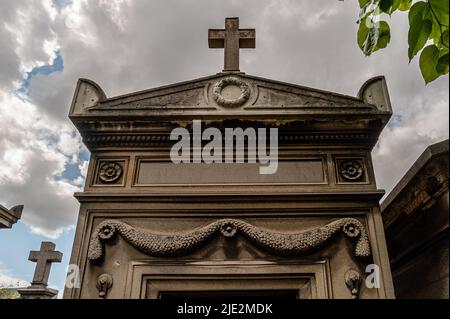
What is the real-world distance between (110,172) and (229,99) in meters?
1.85

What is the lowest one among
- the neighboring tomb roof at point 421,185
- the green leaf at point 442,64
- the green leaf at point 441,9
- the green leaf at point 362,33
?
the green leaf at point 442,64

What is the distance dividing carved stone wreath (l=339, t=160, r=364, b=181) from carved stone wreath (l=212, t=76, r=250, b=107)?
1.55 metres

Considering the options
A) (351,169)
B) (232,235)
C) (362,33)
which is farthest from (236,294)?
(362,33)

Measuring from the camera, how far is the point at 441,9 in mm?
1308

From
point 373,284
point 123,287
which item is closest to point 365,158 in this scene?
point 373,284

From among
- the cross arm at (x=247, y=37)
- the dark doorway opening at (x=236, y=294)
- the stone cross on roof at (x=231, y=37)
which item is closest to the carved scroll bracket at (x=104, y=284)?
the dark doorway opening at (x=236, y=294)

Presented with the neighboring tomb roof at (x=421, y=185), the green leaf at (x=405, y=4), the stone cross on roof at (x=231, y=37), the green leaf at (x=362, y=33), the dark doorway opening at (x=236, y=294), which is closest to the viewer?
the green leaf at (x=362, y=33)

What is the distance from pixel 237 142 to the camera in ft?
14.0

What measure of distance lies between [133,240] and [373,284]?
2.64m

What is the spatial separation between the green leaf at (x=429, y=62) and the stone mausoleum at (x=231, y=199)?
8.35 feet

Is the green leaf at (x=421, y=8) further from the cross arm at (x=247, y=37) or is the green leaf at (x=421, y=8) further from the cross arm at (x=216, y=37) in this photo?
the cross arm at (x=216, y=37)

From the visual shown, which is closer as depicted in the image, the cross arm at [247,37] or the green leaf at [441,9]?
the green leaf at [441,9]

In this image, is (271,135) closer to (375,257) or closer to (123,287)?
(375,257)

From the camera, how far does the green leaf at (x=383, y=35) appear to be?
157cm
